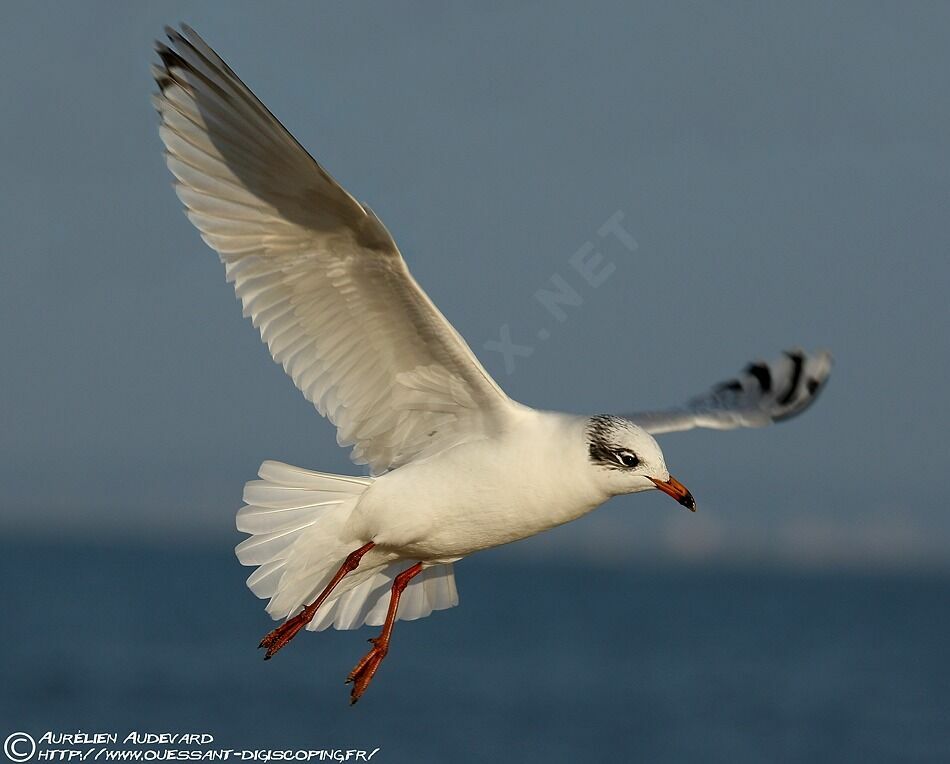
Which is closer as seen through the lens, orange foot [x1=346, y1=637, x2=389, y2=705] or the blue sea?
orange foot [x1=346, y1=637, x2=389, y2=705]

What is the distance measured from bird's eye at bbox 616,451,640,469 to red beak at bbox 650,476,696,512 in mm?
154

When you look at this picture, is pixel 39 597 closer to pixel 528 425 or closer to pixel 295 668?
pixel 295 668

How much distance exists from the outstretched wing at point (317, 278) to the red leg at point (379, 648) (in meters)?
0.75

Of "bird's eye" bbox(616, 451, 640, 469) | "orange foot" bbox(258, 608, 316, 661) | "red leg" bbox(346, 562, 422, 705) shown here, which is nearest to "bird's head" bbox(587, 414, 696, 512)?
"bird's eye" bbox(616, 451, 640, 469)

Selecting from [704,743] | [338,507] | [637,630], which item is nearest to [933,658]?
[637,630]

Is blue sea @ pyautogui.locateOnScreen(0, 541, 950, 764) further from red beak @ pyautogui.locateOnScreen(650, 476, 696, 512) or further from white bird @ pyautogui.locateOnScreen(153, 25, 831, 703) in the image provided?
red beak @ pyautogui.locateOnScreen(650, 476, 696, 512)

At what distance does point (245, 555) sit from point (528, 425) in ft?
5.99

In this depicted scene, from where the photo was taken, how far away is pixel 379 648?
8180mm

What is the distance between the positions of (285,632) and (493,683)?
35296 mm

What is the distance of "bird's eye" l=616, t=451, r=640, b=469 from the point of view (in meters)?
7.29

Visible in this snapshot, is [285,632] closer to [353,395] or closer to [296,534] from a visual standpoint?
[296,534]

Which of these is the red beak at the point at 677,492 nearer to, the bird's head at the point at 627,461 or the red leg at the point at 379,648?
the bird's head at the point at 627,461

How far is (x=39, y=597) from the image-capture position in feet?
207

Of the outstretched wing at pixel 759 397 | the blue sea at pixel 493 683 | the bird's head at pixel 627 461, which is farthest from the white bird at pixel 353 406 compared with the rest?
the blue sea at pixel 493 683
